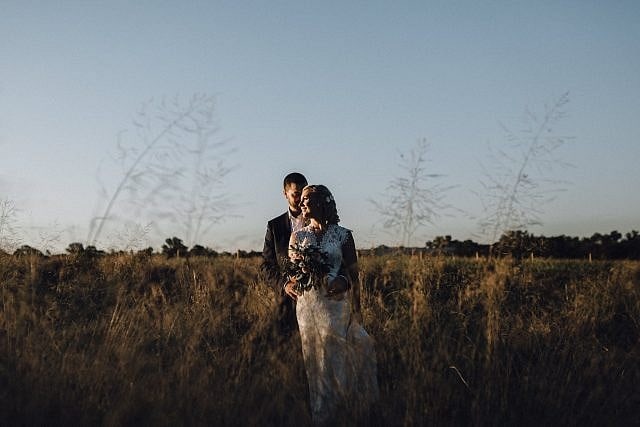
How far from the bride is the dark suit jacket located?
0.62 meters

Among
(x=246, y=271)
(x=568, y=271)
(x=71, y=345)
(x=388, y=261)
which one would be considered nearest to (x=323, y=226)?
(x=71, y=345)

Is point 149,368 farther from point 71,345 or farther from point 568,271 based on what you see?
point 568,271

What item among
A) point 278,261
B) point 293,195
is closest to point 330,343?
point 278,261

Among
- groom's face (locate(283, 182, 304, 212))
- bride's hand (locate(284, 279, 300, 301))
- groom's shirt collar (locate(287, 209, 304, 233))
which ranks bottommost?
bride's hand (locate(284, 279, 300, 301))

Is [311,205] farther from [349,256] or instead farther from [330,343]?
[330,343]

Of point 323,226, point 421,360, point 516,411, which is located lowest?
point 516,411

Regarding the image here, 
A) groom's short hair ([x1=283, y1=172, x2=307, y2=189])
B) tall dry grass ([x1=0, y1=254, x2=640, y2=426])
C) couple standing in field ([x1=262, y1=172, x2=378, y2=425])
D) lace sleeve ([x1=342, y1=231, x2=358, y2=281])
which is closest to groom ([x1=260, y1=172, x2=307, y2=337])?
groom's short hair ([x1=283, y1=172, x2=307, y2=189])

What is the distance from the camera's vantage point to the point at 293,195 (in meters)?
4.64

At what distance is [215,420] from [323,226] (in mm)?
1505

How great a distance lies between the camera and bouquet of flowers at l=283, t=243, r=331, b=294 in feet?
12.4

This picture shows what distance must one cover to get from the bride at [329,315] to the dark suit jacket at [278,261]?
0.62 m

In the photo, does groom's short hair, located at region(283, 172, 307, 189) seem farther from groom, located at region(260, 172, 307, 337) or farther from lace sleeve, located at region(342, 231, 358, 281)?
lace sleeve, located at region(342, 231, 358, 281)

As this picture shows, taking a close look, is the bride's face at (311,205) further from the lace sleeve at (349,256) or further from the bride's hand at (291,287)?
the bride's hand at (291,287)

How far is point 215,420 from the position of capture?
2.85 m
